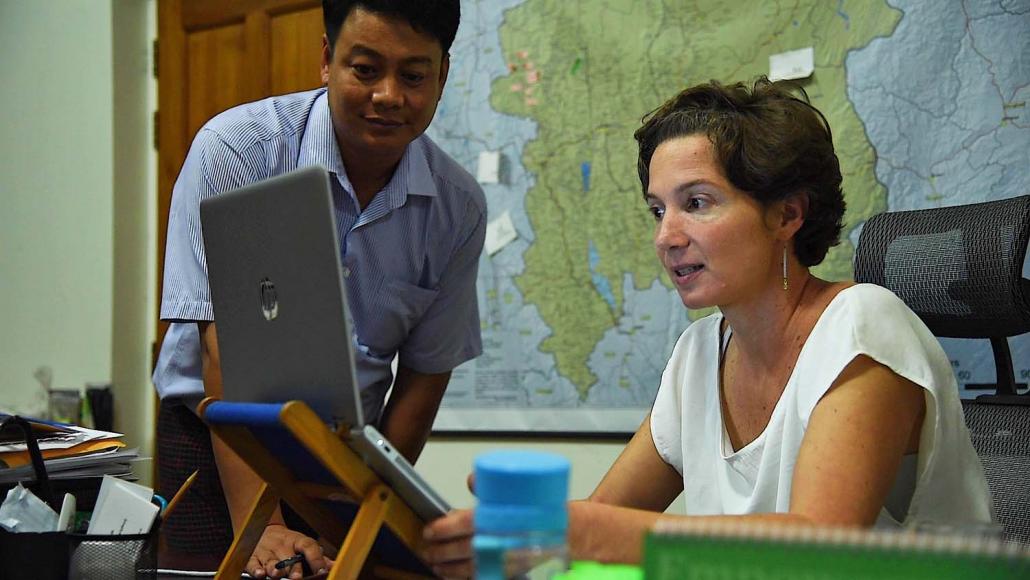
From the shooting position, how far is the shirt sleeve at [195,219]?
61.5 inches

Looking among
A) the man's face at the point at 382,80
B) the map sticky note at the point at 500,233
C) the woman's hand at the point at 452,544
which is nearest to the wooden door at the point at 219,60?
the map sticky note at the point at 500,233

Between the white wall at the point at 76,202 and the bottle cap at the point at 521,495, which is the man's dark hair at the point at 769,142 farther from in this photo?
the white wall at the point at 76,202

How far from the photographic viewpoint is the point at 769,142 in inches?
52.3

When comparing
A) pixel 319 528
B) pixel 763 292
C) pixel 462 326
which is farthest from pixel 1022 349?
pixel 319 528

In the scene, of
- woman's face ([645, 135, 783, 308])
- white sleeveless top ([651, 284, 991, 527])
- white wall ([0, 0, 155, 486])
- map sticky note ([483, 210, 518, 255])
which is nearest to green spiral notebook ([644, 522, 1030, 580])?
white sleeveless top ([651, 284, 991, 527])

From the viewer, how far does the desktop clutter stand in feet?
3.53

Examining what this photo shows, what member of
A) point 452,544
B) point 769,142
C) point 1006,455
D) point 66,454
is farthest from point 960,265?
point 66,454

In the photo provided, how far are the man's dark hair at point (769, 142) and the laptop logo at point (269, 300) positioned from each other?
0.67 meters

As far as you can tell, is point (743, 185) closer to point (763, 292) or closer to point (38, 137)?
point (763, 292)

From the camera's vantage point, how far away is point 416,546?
0.94 meters

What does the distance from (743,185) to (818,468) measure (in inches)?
17.2

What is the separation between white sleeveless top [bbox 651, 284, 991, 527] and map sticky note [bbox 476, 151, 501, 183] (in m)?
1.53

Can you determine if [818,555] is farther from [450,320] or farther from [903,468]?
[450,320]

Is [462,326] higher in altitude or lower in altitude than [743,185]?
lower
